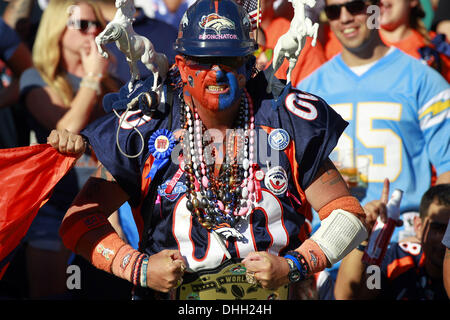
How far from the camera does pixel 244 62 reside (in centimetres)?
348

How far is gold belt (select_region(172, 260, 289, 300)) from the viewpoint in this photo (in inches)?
139

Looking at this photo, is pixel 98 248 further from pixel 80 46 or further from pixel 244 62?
pixel 80 46

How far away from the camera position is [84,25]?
565 cm

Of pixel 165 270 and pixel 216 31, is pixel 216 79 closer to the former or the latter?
pixel 216 31

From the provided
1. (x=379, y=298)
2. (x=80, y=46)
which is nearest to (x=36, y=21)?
(x=80, y=46)

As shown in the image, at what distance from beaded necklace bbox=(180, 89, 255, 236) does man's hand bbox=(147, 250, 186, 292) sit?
0.24 m

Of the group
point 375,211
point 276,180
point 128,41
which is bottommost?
point 375,211

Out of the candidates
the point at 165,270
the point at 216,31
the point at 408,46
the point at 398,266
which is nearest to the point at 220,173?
the point at 165,270

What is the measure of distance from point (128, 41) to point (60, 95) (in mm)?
2272

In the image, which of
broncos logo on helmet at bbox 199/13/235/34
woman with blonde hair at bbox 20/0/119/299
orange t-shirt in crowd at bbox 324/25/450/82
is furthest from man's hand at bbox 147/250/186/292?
orange t-shirt in crowd at bbox 324/25/450/82

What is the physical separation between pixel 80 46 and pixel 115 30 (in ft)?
7.77

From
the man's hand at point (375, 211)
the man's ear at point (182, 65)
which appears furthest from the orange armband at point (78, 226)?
the man's hand at point (375, 211)

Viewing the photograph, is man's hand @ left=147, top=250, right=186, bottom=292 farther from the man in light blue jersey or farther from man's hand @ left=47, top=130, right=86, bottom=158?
the man in light blue jersey

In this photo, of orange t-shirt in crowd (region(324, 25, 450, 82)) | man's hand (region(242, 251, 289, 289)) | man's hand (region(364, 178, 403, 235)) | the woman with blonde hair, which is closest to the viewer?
man's hand (region(242, 251, 289, 289))
